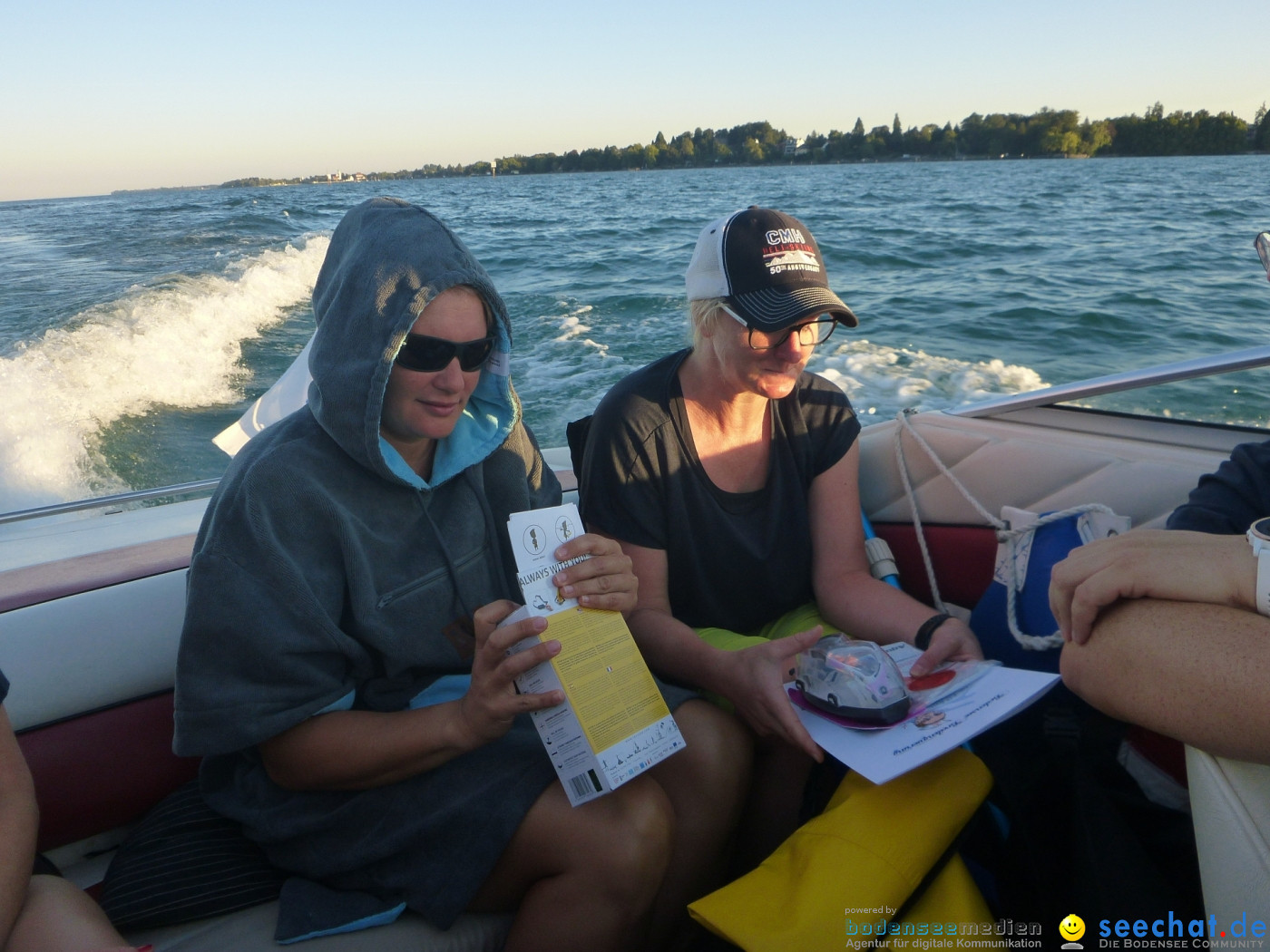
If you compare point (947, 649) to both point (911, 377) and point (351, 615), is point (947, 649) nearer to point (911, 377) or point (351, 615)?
point (351, 615)

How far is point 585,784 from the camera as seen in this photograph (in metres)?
1.12

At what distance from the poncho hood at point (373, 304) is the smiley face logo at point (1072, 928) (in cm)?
109

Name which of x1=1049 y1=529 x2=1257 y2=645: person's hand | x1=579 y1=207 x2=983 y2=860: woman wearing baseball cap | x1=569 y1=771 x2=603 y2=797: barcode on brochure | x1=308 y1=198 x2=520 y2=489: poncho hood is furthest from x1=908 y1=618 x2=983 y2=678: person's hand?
x1=308 y1=198 x2=520 y2=489: poncho hood

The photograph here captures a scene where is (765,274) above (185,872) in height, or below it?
above

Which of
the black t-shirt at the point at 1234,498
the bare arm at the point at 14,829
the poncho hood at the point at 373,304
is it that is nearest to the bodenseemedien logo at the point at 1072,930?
the black t-shirt at the point at 1234,498

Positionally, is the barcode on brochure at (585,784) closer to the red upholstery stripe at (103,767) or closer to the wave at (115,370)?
A: the red upholstery stripe at (103,767)

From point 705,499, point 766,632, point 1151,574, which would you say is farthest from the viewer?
point 766,632

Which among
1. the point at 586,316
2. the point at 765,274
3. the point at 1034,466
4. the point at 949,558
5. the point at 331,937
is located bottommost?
the point at 586,316

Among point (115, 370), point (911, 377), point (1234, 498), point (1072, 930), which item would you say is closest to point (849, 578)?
point (1234, 498)

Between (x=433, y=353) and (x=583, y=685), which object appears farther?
(x=433, y=353)

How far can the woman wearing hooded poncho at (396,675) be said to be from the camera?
1.15 m

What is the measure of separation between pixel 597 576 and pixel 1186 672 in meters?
0.72

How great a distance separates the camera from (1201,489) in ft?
4.32

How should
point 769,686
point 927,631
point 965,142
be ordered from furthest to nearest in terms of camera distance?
point 965,142 < point 927,631 < point 769,686
